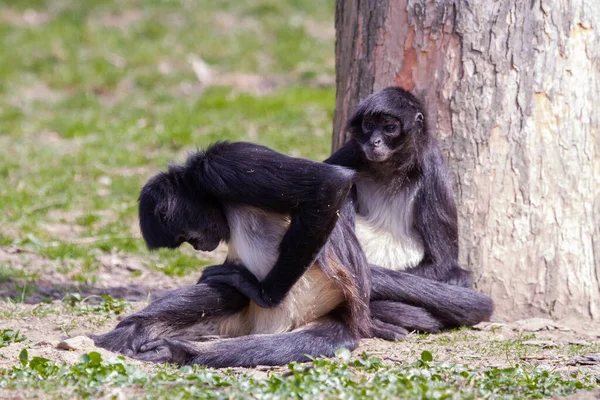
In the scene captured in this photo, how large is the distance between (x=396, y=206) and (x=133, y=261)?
2.95m

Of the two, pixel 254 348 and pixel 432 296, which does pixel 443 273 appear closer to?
pixel 432 296

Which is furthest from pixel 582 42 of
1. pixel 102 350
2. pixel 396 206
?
pixel 102 350

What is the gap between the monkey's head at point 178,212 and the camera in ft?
18.3

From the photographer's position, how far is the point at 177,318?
564cm

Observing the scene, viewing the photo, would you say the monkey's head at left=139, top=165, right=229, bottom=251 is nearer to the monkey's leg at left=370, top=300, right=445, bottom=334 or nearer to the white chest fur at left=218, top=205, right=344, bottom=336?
the white chest fur at left=218, top=205, right=344, bottom=336

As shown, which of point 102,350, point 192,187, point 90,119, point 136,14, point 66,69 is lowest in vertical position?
point 102,350

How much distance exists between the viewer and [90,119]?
40.0 feet

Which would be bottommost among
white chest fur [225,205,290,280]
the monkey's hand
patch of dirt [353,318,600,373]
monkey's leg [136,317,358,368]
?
monkey's leg [136,317,358,368]

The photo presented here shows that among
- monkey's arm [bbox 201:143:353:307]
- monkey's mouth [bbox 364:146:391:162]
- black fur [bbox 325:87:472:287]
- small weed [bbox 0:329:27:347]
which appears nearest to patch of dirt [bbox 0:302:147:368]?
small weed [bbox 0:329:27:347]

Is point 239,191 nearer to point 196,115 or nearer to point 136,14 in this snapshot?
point 196,115

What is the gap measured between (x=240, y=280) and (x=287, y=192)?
2.51 feet

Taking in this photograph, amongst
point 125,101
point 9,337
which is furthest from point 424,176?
point 125,101

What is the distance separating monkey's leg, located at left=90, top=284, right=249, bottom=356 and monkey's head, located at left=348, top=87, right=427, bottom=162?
5.14ft

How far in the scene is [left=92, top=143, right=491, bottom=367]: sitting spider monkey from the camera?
17.4 ft
